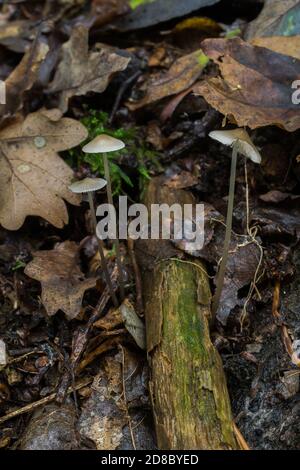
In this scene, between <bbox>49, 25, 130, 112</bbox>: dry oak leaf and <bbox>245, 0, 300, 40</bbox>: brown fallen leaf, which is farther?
<bbox>49, 25, 130, 112</bbox>: dry oak leaf

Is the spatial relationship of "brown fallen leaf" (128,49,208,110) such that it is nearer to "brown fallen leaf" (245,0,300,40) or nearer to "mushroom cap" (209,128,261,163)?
"brown fallen leaf" (245,0,300,40)

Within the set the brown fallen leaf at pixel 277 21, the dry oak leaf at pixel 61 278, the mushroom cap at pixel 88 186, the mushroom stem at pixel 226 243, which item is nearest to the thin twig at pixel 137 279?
the dry oak leaf at pixel 61 278

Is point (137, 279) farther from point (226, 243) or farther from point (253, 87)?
point (253, 87)

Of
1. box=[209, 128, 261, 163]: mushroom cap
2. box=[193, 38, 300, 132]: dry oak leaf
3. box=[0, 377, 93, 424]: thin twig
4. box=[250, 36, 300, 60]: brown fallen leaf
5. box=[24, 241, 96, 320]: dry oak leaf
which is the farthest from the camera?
box=[250, 36, 300, 60]: brown fallen leaf

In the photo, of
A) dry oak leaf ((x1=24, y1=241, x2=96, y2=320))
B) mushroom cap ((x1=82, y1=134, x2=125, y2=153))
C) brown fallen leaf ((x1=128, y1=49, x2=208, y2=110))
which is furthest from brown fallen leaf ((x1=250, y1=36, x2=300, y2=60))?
dry oak leaf ((x1=24, y1=241, x2=96, y2=320))

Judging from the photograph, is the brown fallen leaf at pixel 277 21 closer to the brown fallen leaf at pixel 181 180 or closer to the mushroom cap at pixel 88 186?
the brown fallen leaf at pixel 181 180

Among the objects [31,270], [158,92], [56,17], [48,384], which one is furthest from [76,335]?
[56,17]

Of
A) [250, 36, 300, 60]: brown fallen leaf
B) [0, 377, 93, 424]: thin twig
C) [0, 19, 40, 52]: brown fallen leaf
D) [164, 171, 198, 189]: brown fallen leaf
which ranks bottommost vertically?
[0, 377, 93, 424]: thin twig

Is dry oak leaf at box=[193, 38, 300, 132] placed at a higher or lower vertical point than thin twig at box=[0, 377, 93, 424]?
higher
